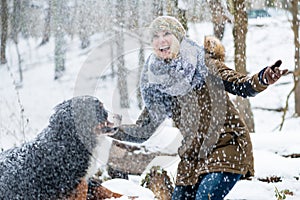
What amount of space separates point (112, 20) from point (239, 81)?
13588 mm

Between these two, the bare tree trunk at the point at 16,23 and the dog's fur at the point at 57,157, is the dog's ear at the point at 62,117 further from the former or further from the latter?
the bare tree trunk at the point at 16,23

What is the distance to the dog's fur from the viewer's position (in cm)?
332

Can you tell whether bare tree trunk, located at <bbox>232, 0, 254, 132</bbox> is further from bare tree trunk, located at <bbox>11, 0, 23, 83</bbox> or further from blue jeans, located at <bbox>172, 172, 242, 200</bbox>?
bare tree trunk, located at <bbox>11, 0, 23, 83</bbox>

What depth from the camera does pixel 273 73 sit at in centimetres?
251

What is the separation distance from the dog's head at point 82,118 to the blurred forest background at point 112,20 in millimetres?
4286

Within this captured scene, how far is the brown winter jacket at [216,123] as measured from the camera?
280 cm

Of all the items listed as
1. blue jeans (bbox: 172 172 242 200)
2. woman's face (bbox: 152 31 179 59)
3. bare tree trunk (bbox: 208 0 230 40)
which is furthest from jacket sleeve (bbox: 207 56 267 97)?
bare tree trunk (bbox: 208 0 230 40)

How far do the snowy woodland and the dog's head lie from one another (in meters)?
1.60

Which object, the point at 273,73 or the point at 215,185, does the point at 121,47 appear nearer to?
the point at 215,185

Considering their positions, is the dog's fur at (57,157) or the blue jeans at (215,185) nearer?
the blue jeans at (215,185)

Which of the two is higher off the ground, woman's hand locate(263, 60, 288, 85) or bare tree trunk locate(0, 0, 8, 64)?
woman's hand locate(263, 60, 288, 85)

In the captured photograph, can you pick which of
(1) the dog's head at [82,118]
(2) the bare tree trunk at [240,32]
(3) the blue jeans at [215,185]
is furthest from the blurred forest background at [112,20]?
(3) the blue jeans at [215,185]

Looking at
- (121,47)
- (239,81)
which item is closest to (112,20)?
(121,47)

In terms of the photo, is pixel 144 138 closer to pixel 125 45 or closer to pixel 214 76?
pixel 214 76
